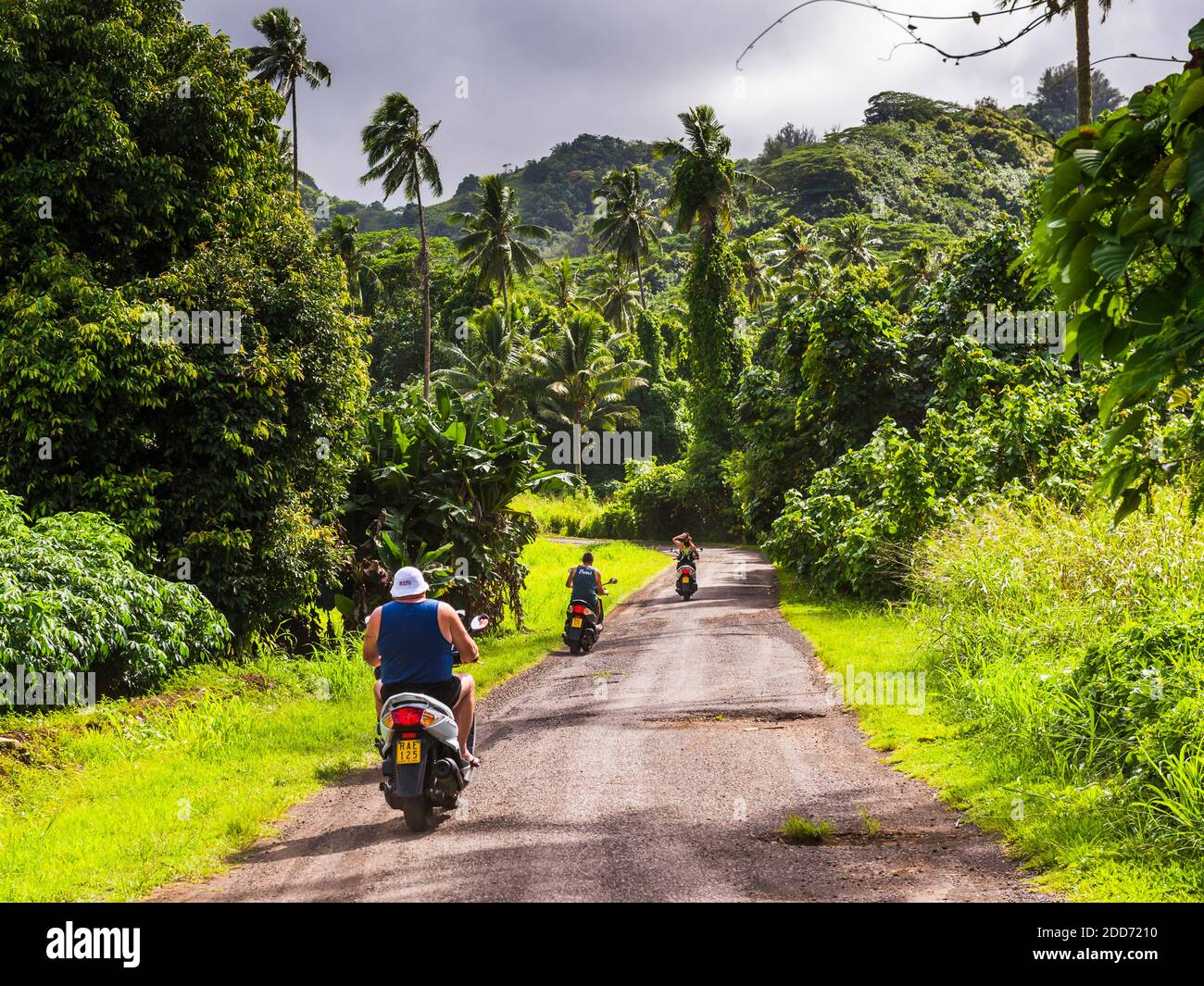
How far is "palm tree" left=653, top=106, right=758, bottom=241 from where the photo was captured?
47688 millimetres

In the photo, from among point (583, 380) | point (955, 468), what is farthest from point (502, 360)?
point (955, 468)

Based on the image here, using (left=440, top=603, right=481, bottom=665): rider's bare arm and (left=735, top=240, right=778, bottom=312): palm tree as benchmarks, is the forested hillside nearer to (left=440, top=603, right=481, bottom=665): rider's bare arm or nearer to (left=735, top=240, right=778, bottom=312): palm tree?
(left=735, top=240, right=778, bottom=312): palm tree

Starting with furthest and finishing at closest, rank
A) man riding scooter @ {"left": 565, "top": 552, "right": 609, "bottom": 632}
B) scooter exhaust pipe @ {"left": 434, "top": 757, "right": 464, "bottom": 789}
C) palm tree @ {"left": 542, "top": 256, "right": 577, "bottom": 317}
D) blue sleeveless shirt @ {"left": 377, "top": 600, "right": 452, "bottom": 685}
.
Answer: palm tree @ {"left": 542, "top": 256, "right": 577, "bottom": 317} < man riding scooter @ {"left": 565, "top": 552, "right": 609, "bottom": 632} < blue sleeveless shirt @ {"left": 377, "top": 600, "right": 452, "bottom": 685} < scooter exhaust pipe @ {"left": 434, "top": 757, "right": 464, "bottom": 789}

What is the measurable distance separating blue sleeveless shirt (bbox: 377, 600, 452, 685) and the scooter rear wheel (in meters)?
0.87

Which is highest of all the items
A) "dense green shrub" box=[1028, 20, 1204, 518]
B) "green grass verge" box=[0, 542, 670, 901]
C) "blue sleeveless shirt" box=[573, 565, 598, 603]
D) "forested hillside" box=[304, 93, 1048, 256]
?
"forested hillside" box=[304, 93, 1048, 256]

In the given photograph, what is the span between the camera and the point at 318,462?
1580 centimetres

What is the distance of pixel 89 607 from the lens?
10484mm

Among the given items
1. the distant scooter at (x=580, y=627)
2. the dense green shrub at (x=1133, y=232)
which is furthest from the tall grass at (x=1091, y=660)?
the distant scooter at (x=580, y=627)

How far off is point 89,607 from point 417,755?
4979mm

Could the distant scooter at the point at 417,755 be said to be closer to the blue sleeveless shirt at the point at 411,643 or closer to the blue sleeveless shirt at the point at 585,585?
the blue sleeveless shirt at the point at 411,643

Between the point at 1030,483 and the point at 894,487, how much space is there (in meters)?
2.35

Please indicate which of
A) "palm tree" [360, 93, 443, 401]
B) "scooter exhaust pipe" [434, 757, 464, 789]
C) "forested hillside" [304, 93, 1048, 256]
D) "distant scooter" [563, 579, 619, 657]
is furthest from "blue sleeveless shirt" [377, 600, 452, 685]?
"forested hillside" [304, 93, 1048, 256]

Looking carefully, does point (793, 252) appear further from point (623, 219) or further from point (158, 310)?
point (158, 310)
